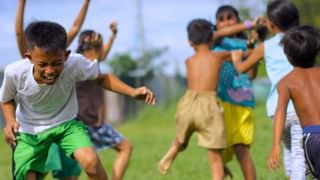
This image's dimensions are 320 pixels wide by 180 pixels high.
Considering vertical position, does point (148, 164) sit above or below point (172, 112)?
above

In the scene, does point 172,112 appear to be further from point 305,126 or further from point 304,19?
point 305,126

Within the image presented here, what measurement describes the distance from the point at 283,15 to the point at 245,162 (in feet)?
4.99

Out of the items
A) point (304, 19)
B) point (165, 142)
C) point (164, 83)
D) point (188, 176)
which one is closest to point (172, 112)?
point (164, 83)

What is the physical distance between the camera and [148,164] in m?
11.2

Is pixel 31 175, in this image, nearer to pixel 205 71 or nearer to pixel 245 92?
pixel 205 71

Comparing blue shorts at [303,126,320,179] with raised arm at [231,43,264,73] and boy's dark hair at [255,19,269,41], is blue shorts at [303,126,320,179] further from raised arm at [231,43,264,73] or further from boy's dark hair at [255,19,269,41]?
boy's dark hair at [255,19,269,41]

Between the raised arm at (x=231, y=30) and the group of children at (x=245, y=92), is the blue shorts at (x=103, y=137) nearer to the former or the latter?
the group of children at (x=245, y=92)

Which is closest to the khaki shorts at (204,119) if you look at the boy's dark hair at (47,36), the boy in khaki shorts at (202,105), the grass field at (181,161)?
the boy in khaki shorts at (202,105)

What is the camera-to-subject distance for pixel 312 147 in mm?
5562

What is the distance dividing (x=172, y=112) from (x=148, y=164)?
1572 cm

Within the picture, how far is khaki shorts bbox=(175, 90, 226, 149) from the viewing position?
7.34 meters

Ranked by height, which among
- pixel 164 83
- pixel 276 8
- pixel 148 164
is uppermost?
pixel 276 8

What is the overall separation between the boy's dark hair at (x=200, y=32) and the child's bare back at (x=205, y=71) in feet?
0.36

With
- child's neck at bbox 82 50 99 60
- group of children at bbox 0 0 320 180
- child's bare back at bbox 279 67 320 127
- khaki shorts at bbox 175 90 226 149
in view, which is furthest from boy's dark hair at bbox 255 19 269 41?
child's bare back at bbox 279 67 320 127
